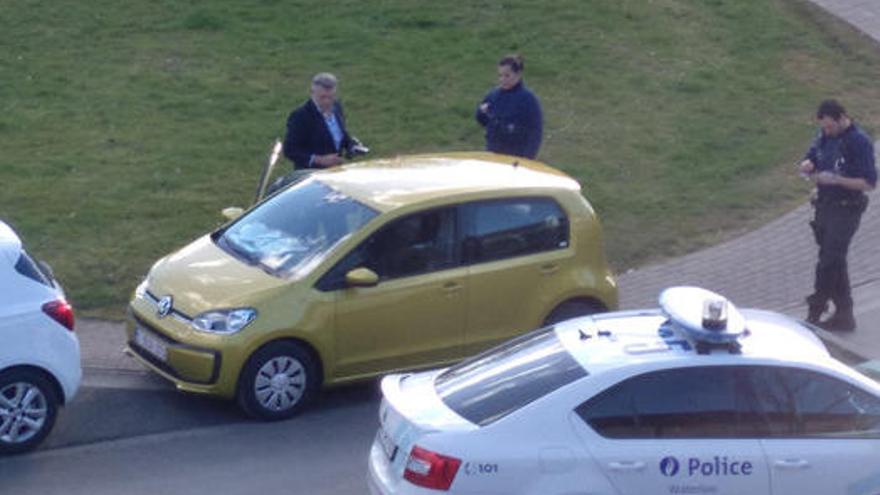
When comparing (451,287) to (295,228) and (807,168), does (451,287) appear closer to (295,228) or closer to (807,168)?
(295,228)

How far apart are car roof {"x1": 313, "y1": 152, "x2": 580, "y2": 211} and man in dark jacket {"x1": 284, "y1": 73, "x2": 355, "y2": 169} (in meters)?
1.15

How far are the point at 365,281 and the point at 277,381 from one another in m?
0.94

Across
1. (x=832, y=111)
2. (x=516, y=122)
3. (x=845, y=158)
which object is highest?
(x=832, y=111)

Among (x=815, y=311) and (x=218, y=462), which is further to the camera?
(x=815, y=311)

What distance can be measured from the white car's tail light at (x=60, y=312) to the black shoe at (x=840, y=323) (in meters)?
6.32

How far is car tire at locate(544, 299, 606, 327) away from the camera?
1357cm

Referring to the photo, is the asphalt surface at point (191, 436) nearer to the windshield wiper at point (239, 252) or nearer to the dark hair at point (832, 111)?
the windshield wiper at point (239, 252)

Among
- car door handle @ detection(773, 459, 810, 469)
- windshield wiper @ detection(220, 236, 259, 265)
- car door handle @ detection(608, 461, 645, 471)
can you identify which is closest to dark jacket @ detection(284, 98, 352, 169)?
windshield wiper @ detection(220, 236, 259, 265)

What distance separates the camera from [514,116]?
618 inches

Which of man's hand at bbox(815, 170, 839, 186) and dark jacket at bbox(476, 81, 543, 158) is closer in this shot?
man's hand at bbox(815, 170, 839, 186)

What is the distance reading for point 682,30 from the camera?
23.0 meters

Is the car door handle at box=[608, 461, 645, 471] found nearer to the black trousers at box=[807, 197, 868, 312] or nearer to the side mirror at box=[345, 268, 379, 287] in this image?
the side mirror at box=[345, 268, 379, 287]

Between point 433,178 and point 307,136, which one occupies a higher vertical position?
point 433,178

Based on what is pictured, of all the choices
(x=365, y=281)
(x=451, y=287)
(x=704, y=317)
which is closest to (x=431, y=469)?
(x=704, y=317)
